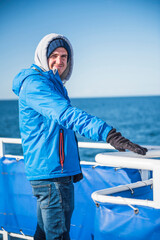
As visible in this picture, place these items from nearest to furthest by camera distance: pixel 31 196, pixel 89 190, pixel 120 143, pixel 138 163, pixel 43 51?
pixel 120 143 → pixel 138 163 → pixel 43 51 → pixel 89 190 → pixel 31 196

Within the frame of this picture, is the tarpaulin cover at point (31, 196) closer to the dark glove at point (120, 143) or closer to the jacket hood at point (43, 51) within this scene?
the jacket hood at point (43, 51)

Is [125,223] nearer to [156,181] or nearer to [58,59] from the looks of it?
[156,181]

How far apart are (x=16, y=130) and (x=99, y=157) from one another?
49.1 metres

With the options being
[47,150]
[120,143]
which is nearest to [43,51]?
[47,150]

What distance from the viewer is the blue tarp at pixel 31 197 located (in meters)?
2.87

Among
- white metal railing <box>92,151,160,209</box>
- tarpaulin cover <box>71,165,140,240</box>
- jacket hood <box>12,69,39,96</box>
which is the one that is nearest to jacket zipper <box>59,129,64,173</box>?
white metal railing <box>92,151,160,209</box>

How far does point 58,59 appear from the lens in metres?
2.30

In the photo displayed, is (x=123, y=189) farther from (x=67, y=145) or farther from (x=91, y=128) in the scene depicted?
(x=91, y=128)

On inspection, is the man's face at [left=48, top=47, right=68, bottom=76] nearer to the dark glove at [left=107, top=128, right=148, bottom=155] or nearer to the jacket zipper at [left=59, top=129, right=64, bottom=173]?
the jacket zipper at [left=59, top=129, right=64, bottom=173]

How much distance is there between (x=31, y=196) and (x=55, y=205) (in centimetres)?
127

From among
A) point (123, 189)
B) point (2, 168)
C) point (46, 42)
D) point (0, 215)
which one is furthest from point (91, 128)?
point (0, 215)

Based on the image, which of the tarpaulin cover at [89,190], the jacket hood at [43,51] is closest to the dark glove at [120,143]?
the jacket hood at [43,51]

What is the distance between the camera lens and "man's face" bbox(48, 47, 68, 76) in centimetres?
228

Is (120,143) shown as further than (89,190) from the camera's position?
No
